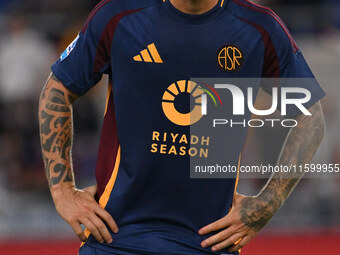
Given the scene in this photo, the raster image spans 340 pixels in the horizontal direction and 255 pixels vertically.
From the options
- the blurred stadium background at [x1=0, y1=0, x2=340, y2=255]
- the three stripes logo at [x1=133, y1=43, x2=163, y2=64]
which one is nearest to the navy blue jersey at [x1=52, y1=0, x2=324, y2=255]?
the three stripes logo at [x1=133, y1=43, x2=163, y2=64]

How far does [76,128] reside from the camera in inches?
272

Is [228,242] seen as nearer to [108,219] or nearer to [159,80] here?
[108,219]

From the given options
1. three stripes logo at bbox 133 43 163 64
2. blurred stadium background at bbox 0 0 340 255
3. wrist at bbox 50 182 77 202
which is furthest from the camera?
blurred stadium background at bbox 0 0 340 255

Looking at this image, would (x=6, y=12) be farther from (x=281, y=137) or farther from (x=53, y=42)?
(x=281, y=137)

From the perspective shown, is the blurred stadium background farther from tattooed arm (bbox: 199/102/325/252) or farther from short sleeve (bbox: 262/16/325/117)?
short sleeve (bbox: 262/16/325/117)

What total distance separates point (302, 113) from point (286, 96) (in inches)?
4.7

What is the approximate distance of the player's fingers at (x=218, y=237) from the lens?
280 cm

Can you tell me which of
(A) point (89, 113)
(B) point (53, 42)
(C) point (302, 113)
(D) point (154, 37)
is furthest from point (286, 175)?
(B) point (53, 42)

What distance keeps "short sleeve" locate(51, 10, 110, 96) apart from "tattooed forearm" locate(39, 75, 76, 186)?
0.05 m

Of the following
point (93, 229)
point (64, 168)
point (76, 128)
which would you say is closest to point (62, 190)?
point (64, 168)

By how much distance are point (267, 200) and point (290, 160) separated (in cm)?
17

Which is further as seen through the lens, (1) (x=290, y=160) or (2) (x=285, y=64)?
(1) (x=290, y=160)

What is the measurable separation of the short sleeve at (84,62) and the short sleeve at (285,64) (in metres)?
0.58

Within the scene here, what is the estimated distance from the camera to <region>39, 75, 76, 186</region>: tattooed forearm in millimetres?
2875
